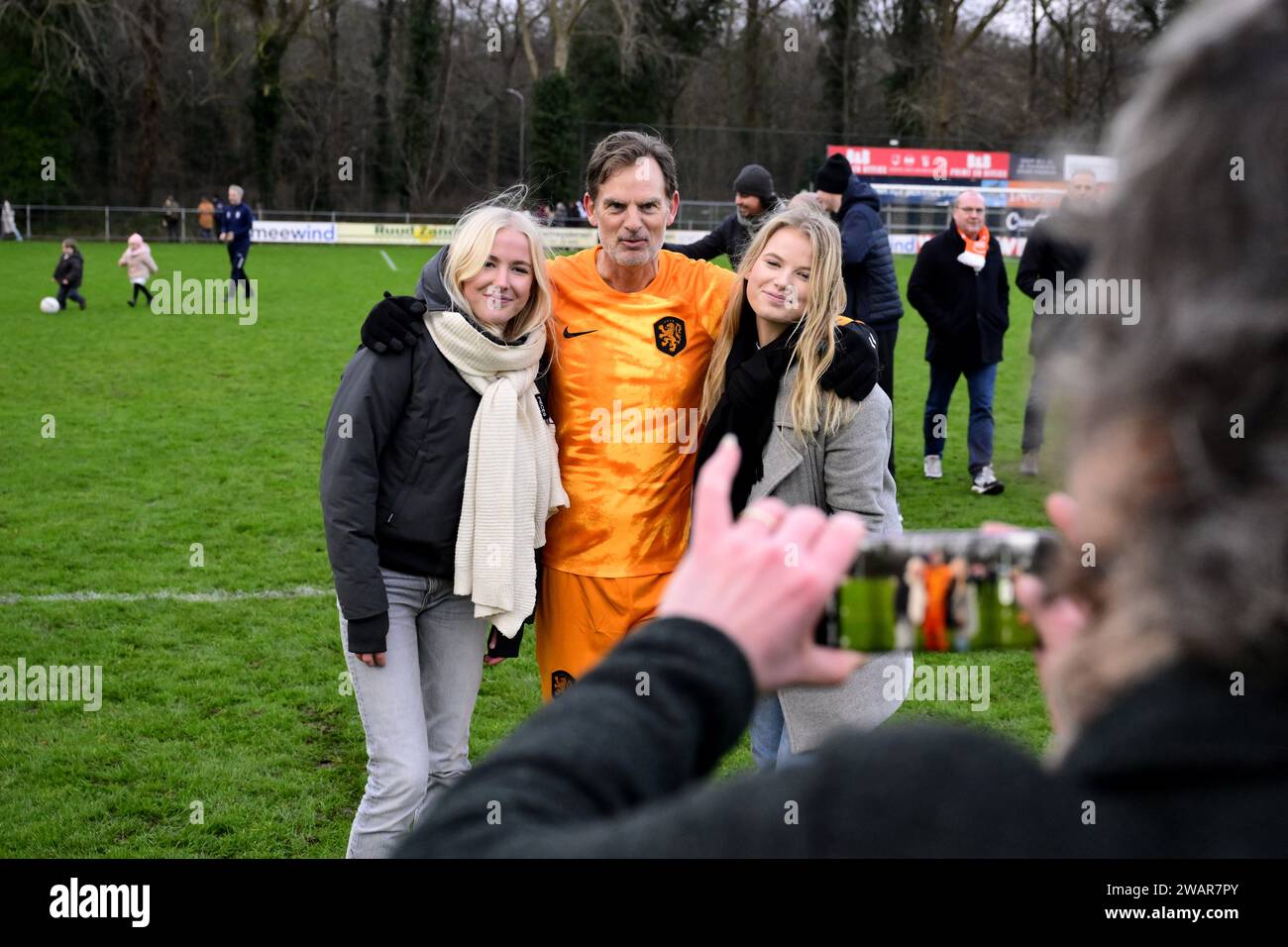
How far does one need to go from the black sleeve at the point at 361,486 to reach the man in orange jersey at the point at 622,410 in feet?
0.83

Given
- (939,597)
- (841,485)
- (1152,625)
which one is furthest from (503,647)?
(1152,625)

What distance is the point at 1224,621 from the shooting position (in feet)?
2.58

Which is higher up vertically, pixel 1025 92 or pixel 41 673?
pixel 1025 92

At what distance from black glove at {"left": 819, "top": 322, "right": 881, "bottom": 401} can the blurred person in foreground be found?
9.41ft

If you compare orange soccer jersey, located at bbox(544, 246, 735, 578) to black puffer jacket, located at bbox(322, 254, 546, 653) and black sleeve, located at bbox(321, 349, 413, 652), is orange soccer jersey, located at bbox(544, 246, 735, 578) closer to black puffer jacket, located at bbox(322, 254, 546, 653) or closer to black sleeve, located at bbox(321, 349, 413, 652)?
black puffer jacket, located at bbox(322, 254, 546, 653)

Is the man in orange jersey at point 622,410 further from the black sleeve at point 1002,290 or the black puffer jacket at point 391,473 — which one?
the black sleeve at point 1002,290

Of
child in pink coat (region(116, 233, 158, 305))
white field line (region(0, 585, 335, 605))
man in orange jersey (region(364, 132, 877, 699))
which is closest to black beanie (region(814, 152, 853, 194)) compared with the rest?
white field line (region(0, 585, 335, 605))

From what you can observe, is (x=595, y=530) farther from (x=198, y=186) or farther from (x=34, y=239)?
(x=198, y=186)

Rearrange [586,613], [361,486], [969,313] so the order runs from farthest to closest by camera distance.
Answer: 1. [969,313]
2. [586,613]
3. [361,486]

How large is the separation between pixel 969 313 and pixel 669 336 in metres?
6.08

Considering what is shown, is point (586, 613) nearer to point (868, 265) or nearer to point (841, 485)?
point (841, 485)

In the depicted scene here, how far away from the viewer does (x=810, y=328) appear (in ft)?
12.5
